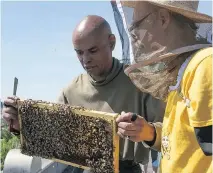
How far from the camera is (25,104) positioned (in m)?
2.99

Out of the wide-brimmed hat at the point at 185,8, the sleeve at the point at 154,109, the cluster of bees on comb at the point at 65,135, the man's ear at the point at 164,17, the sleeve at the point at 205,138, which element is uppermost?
the wide-brimmed hat at the point at 185,8

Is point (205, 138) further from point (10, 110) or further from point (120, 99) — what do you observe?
point (10, 110)

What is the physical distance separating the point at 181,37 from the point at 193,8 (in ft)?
0.56

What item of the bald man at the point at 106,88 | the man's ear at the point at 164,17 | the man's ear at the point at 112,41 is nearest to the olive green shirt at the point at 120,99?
the bald man at the point at 106,88

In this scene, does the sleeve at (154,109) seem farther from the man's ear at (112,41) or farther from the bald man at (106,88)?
the man's ear at (112,41)

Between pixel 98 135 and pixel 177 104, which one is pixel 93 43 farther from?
pixel 177 104

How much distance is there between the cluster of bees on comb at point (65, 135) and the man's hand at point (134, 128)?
26cm

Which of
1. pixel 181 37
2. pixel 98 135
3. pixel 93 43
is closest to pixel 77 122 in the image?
pixel 98 135

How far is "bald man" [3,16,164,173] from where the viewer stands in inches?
116

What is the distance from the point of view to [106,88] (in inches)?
122

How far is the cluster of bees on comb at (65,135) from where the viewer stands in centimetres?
262

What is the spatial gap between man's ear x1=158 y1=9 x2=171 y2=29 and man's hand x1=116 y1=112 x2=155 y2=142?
0.59 meters

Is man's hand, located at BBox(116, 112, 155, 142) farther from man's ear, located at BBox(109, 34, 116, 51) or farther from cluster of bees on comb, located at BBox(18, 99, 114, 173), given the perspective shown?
man's ear, located at BBox(109, 34, 116, 51)

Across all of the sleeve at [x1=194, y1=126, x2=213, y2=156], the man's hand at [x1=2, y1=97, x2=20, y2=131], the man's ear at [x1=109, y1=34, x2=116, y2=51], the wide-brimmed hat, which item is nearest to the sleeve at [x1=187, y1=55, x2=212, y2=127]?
the sleeve at [x1=194, y1=126, x2=213, y2=156]
